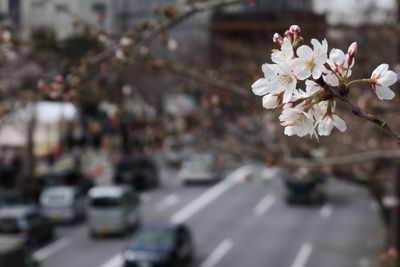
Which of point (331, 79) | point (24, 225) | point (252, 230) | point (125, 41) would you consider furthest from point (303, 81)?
point (252, 230)

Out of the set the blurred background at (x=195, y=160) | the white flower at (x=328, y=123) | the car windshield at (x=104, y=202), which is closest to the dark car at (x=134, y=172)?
the blurred background at (x=195, y=160)

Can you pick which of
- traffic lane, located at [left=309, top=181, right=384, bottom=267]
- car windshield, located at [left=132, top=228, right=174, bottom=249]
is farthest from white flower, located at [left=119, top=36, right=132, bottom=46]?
car windshield, located at [left=132, top=228, right=174, bottom=249]

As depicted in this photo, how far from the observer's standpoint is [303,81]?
8.24 feet

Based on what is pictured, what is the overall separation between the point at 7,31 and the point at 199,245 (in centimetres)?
1525

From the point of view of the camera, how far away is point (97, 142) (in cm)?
3972

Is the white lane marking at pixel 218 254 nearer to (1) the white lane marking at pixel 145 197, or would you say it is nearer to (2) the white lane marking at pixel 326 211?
(2) the white lane marking at pixel 326 211

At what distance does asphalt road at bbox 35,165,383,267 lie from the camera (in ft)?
63.5

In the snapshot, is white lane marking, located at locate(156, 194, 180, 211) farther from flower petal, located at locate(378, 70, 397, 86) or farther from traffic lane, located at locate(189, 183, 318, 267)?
flower petal, located at locate(378, 70, 397, 86)

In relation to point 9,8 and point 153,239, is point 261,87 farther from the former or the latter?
point 9,8

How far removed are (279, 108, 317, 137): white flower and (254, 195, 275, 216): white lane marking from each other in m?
24.1

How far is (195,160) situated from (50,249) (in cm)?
1242

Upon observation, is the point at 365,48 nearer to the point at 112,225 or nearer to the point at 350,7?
the point at 350,7

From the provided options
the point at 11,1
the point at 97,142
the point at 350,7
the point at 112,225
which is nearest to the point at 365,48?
the point at 350,7

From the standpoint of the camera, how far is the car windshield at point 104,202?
74.5 ft
